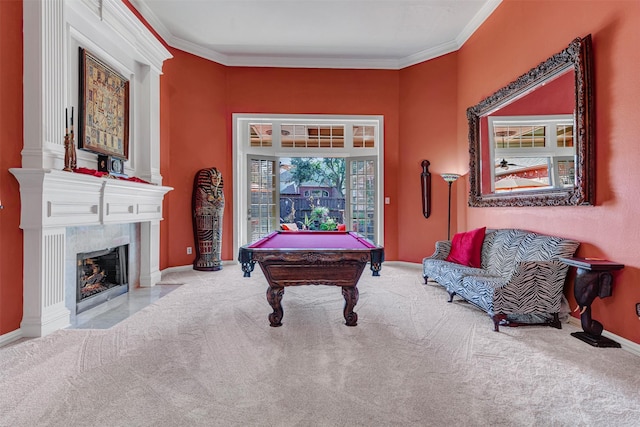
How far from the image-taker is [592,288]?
8.79 feet

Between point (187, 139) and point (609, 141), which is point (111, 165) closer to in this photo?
point (187, 139)

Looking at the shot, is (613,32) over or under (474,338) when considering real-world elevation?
over

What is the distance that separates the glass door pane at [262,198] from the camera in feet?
21.3

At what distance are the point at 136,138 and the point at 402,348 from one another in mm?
4302

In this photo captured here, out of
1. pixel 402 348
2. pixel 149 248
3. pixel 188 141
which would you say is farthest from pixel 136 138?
pixel 402 348

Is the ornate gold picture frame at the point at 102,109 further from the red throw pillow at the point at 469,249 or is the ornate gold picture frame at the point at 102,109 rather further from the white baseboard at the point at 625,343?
the white baseboard at the point at 625,343

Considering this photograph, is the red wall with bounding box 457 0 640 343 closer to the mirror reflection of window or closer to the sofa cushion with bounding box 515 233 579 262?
the sofa cushion with bounding box 515 233 579 262

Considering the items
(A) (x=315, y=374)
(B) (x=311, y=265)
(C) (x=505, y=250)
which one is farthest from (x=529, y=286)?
(A) (x=315, y=374)

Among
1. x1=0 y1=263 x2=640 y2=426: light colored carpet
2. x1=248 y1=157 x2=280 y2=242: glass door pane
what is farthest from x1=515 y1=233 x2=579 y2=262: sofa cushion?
x1=248 y1=157 x2=280 y2=242: glass door pane

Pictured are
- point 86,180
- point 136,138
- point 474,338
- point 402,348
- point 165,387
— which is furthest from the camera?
point 136,138

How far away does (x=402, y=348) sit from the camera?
8.48 ft

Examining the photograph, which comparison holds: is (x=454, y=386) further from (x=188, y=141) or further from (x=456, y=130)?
→ (x=188, y=141)

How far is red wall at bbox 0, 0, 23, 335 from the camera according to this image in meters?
2.64

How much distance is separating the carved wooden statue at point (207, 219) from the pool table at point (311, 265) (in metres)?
2.68
